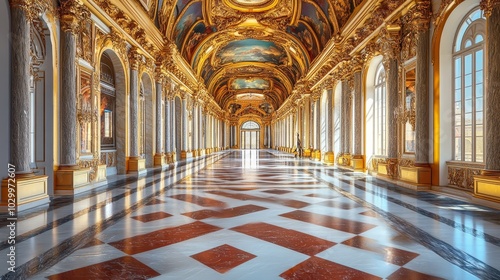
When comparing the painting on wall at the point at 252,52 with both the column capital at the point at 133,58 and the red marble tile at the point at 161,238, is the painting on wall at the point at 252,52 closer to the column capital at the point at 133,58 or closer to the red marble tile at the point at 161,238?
the column capital at the point at 133,58

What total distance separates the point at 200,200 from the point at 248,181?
11.9 ft

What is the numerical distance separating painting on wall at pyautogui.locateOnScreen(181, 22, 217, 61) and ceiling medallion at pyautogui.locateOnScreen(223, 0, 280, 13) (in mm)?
2439

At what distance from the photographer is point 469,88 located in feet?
26.0

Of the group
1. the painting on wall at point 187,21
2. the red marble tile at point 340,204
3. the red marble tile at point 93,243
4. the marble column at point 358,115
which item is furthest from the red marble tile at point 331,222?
the painting on wall at point 187,21

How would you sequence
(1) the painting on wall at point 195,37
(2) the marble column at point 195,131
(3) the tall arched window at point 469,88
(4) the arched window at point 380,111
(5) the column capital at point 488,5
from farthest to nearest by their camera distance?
(2) the marble column at point 195,131, (1) the painting on wall at point 195,37, (4) the arched window at point 380,111, (3) the tall arched window at point 469,88, (5) the column capital at point 488,5

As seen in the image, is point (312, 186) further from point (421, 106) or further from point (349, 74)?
point (349, 74)

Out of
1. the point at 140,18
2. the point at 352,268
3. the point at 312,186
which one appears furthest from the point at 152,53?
the point at 352,268

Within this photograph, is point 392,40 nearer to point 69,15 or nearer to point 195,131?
point 69,15

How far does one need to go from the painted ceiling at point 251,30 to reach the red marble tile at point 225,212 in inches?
417

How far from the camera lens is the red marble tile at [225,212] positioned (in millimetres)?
5535

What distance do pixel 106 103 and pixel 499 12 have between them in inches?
435

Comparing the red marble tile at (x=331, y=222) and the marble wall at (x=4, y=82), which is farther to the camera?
the marble wall at (x=4, y=82)

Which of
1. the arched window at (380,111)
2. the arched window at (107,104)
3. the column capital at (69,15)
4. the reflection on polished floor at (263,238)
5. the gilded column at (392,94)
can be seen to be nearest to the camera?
the reflection on polished floor at (263,238)

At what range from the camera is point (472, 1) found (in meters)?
7.48
